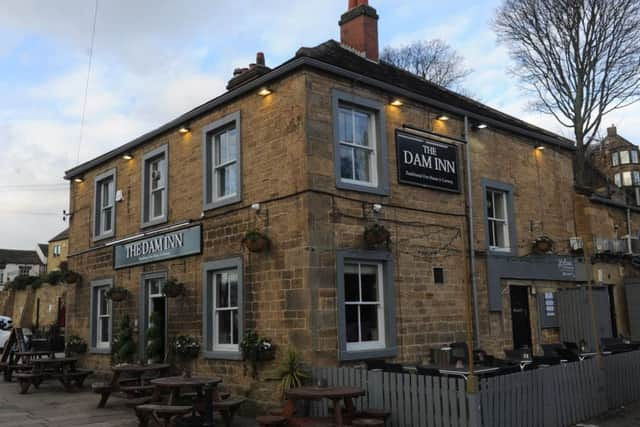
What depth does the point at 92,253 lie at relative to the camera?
17391mm

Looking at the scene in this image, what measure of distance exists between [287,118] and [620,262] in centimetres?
1274

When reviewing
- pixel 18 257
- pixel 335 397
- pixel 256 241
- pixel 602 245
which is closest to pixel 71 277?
pixel 256 241

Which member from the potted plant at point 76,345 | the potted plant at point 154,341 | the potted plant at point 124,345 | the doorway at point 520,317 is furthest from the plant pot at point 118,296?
the doorway at point 520,317

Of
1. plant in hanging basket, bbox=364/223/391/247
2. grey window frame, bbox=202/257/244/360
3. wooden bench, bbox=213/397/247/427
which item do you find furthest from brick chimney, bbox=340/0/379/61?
wooden bench, bbox=213/397/247/427

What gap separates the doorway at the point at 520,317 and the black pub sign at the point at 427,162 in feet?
10.7

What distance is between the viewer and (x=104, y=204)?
1744 centimetres

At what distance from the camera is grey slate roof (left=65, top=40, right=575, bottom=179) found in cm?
1103

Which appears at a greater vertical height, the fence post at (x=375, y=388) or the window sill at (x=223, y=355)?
the window sill at (x=223, y=355)

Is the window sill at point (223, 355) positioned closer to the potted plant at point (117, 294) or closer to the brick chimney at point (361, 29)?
the potted plant at point (117, 294)

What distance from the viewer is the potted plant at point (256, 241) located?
423 inches

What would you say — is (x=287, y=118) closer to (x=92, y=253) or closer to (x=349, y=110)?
(x=349, y=110)

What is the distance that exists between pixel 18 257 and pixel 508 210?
68.1m

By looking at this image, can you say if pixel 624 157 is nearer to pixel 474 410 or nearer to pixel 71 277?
pixel 71 277

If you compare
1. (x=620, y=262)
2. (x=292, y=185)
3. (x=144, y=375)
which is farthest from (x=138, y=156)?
(x=620, y=262)
